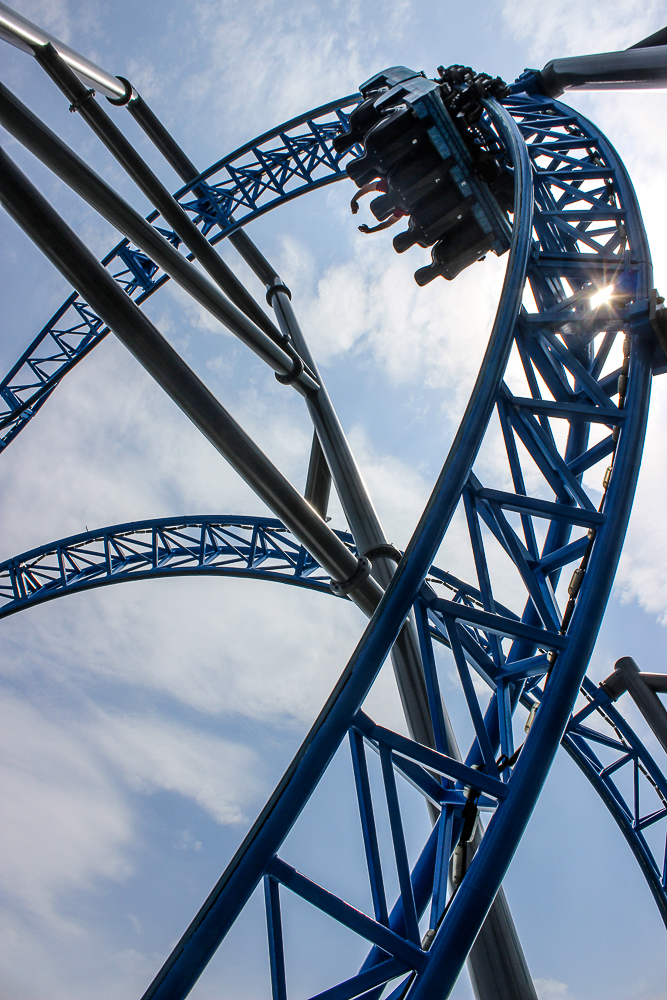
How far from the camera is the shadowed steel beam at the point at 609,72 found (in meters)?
8.15

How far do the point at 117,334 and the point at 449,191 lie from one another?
618 centimetres

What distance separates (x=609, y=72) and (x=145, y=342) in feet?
27.7

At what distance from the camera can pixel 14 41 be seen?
7.14 meters

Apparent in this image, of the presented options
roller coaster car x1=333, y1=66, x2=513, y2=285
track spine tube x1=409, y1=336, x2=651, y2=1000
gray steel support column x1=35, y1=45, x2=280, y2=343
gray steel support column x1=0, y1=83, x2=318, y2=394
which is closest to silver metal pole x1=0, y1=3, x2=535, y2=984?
gray steel support column x1=35, y1=45, x2=280, y2=343

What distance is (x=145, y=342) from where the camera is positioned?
362 cm

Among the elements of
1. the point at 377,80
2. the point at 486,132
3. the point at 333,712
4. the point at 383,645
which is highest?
the point at 377,80

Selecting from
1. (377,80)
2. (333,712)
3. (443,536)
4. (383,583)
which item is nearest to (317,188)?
(377,80)

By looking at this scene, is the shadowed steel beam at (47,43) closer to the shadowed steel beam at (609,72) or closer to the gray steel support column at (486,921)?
the gray steel support column at (486,921)

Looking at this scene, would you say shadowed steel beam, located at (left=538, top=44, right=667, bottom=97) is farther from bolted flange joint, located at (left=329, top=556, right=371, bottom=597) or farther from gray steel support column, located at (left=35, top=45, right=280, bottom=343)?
bolted flange joint, located at (left=329, top=556, right=371, bottom=597)

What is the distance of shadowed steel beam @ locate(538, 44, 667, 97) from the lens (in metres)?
8.15

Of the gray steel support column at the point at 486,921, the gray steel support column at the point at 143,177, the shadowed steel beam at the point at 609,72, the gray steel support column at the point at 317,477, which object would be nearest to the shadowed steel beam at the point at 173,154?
the gray steel support column at the point at 317,477

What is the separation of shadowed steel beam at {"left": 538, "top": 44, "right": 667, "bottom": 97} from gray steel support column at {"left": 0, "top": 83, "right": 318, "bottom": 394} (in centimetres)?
626

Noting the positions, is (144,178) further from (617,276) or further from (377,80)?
(617,276)

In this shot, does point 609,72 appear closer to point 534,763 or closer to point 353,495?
point 353,495
